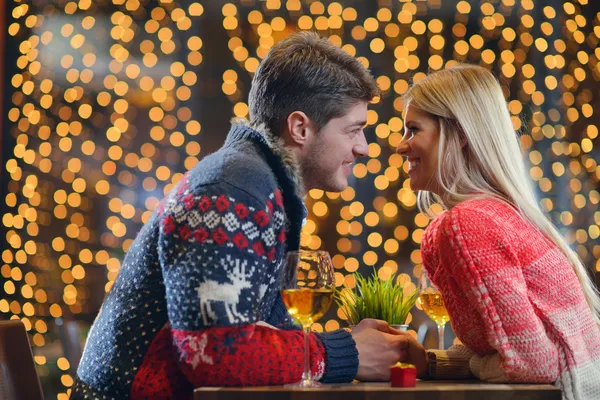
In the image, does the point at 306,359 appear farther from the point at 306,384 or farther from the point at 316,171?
the point at 316,171

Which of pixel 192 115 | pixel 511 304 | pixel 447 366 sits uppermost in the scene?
pixel 192 115

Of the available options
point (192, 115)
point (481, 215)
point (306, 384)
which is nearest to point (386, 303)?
point (481, 215)

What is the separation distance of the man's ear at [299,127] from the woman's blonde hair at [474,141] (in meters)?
0.24

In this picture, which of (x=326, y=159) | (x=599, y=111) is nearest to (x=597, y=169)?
(x=599, y=111)

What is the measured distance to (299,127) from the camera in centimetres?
173

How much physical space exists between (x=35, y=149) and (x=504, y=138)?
2534 mm

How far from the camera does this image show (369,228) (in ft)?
11.7

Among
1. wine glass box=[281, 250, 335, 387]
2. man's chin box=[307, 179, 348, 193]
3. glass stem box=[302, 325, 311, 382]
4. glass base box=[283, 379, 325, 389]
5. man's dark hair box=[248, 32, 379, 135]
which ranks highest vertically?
man's dark hair box=[248, 32, 379, 135]

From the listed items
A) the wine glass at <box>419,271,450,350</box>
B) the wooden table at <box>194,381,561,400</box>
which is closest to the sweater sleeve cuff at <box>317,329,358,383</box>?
the wooden table at <box>194,381,561,400</box>

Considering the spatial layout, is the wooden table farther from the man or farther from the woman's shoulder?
the woman's shoulder

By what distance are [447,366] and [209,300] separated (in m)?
0.50

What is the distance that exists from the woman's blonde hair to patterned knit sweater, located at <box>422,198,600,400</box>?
0.32 feet

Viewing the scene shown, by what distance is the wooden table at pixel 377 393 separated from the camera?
1.14 metres

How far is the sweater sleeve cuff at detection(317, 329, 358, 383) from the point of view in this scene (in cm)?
133
